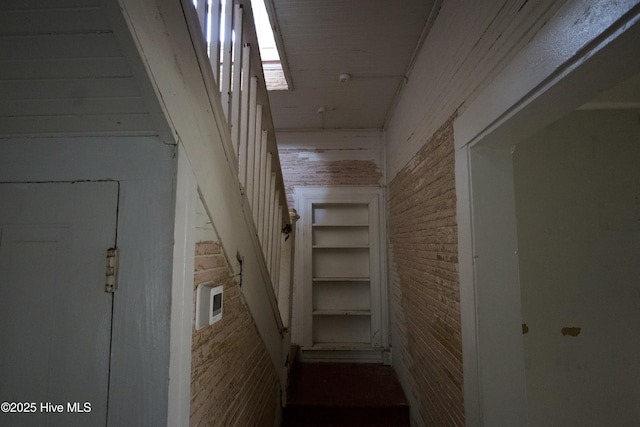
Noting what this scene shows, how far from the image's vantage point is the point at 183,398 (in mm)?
825

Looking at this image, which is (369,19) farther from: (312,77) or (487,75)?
(487,75)

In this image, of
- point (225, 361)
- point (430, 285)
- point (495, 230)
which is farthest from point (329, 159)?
point (225, 361)

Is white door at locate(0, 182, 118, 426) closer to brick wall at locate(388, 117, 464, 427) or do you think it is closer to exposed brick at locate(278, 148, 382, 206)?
brick wall at locate(388, 117, 464, 427)

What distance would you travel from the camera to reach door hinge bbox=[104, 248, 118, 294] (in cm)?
78

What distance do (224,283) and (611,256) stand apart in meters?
2.40

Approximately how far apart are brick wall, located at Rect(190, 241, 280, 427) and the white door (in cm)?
26

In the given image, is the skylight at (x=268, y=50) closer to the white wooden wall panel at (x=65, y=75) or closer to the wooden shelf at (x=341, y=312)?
the white wooden wall panel at (x=65, y=75)

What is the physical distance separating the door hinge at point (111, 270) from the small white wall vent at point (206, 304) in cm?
24

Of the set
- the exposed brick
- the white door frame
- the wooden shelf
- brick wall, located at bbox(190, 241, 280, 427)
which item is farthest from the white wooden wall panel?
the wooden shelf

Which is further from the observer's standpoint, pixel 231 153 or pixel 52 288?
pixel 231 153

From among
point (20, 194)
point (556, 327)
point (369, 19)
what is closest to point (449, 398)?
point (556, 327)

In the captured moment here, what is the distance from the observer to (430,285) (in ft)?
6.36

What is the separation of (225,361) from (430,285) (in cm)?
140

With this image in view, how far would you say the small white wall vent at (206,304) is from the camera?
94 cm
